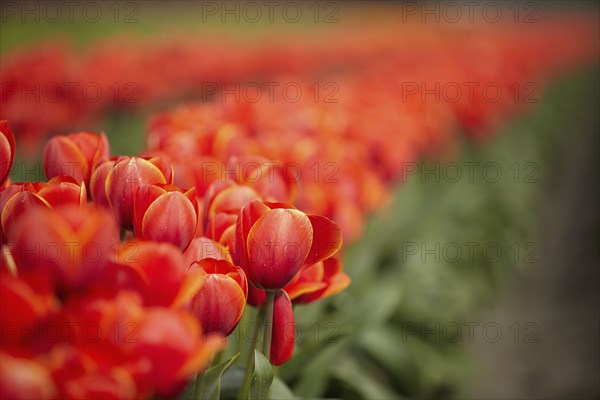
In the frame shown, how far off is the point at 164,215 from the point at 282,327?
0.55 ft

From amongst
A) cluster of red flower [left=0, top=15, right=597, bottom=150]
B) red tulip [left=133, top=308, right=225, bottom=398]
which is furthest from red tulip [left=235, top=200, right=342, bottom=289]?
cluster of red flower [left=0, top=15, right=597, bottom=150]

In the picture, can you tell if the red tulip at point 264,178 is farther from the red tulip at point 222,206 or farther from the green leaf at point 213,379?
the green leaf at point 213,379

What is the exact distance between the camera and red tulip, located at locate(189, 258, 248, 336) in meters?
0.55

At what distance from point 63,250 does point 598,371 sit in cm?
258

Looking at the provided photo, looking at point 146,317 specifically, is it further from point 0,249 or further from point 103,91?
point 103,91

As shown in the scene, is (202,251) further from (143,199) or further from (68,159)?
(68,159)

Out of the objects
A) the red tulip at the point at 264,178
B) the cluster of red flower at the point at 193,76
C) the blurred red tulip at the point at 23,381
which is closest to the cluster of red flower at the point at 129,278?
the blurred red tulip at the point at 23,381

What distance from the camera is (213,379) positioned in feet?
2.12

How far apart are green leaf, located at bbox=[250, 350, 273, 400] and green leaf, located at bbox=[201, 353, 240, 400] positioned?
2 centimetres

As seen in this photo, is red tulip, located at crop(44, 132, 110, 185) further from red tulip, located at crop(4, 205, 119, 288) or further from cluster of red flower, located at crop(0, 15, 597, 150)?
cluster of red flower, located at crop(0, 15, 597, 150)

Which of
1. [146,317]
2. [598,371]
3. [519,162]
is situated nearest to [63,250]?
[146,317]

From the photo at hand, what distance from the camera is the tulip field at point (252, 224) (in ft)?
1.39

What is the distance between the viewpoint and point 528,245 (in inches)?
135

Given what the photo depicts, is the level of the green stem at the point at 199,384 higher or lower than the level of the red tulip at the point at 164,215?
lower
